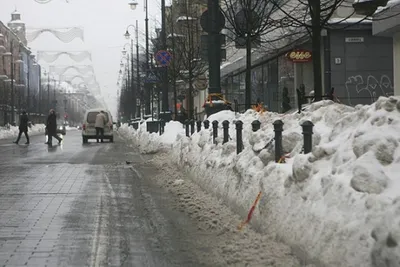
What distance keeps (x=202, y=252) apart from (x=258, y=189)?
127 cm

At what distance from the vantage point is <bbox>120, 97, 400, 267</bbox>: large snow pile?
4133mm

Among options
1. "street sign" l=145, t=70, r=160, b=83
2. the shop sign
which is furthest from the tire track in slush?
"street sign" l=145, t=70, r=160, b=83

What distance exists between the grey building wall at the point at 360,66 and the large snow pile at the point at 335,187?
52.5ft

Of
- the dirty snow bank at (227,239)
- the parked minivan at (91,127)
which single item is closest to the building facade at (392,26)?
the dirty snow bank at (227,239)

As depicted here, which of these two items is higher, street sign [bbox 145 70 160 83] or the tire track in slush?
street sign [bbox 145 70 160 83]

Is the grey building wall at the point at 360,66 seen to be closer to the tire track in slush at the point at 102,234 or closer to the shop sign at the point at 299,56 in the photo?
the shop sign at the point at 299,56

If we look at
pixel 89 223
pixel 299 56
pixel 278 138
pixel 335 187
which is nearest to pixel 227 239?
pixel 278 138

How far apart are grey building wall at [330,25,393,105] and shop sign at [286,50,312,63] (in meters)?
1.09

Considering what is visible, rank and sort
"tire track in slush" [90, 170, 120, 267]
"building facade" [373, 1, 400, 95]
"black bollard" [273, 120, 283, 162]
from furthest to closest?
"building facade" [373, 1, 400, 95]
"black bollard" [273, 120, 283, 162]
"tire track in slush" [90, 170, 120, 267]

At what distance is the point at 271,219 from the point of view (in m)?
6.15

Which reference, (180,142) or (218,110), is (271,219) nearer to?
(180,142)

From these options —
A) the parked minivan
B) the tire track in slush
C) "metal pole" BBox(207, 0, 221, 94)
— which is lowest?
the tire track in slush

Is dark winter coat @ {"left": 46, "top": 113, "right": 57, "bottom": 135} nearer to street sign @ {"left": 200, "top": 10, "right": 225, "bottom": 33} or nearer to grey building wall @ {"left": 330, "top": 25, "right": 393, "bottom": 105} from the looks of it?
grey building wall @ {"left": 330, "top": 25, "right": 393, "bottom": 105}

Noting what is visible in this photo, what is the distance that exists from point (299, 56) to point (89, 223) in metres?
17.0
